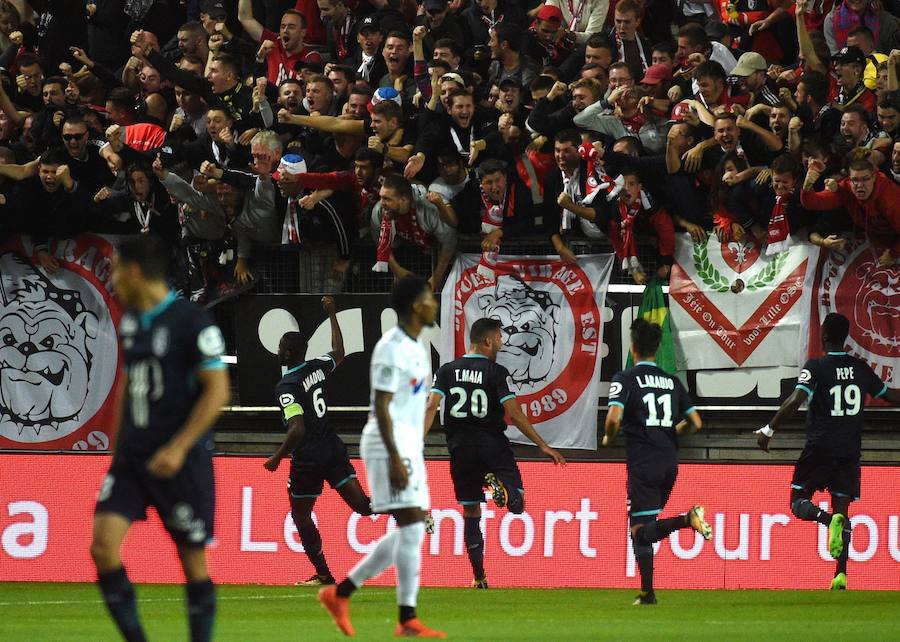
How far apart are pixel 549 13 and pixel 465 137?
2.04m

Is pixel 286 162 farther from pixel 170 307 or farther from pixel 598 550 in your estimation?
pixel 170 307

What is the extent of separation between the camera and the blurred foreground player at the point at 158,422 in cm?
692

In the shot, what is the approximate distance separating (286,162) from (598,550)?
5132mm

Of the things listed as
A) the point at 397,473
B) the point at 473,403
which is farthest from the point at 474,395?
the point at 397,473

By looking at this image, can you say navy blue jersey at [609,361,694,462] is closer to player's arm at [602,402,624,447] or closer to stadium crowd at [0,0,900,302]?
player's arm at [602,402,624,447]

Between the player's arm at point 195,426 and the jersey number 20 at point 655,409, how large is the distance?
553 centimetres

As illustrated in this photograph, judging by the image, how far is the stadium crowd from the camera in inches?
588

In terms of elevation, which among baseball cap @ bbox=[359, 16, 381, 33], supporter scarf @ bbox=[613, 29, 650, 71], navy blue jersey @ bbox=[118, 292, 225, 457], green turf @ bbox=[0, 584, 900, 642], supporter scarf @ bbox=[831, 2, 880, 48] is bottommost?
green turf @ bbox=[0, 584, 900, 642]

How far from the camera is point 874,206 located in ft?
46.6

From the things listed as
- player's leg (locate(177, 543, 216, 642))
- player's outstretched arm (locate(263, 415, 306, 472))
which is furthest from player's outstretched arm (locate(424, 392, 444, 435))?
player's leg (locate(177, 543, 216, 642))

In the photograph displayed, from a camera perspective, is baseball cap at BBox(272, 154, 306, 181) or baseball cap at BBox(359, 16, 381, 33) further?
baseball cap at BBox(359, 16, 381, 33)

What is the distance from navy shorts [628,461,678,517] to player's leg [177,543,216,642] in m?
5.39

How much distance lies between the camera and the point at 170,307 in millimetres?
7004

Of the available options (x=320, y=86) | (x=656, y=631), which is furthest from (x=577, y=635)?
(x=320, y=86)
